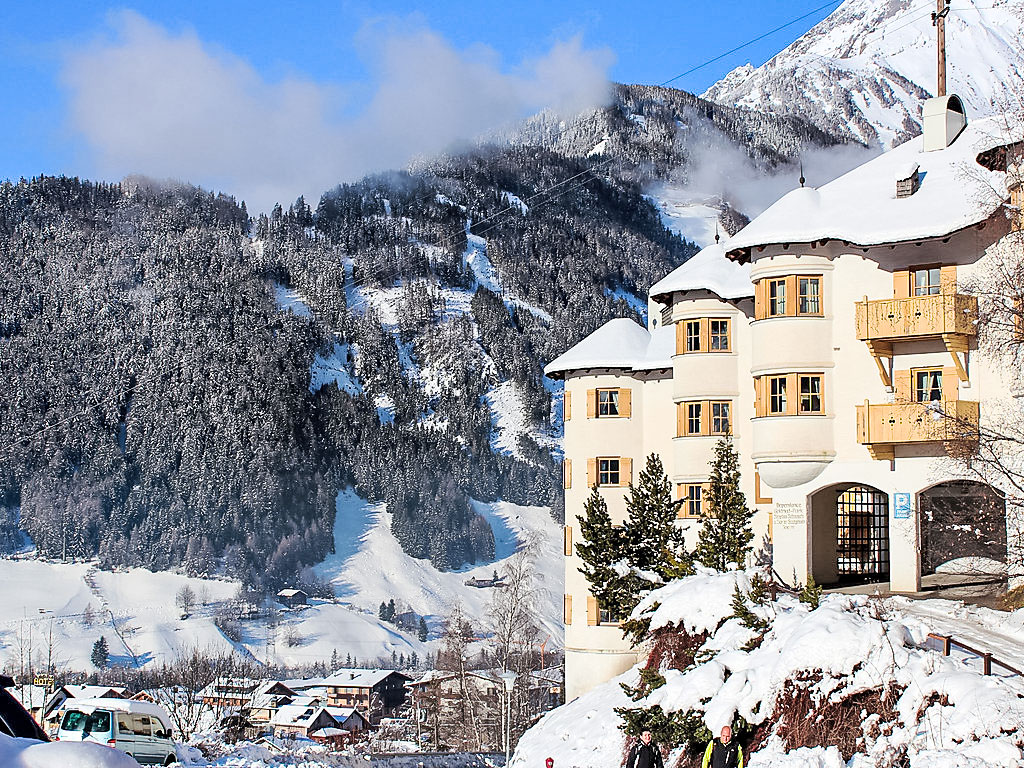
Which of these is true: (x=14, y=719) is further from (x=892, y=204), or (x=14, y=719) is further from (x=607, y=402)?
(x=607, y=402)

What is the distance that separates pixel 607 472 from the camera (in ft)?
167

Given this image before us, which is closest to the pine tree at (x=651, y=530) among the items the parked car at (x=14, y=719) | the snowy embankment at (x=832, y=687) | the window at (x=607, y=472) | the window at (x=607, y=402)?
the snowy embankment at (x=832, y=687)

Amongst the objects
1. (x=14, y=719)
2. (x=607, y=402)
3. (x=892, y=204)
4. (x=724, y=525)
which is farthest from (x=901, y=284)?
(x=14, y=719)

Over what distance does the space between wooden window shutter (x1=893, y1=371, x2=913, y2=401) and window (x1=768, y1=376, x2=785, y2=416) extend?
123 inches

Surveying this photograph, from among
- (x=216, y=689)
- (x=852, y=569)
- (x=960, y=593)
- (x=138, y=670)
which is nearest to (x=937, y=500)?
(x=852, y=569)

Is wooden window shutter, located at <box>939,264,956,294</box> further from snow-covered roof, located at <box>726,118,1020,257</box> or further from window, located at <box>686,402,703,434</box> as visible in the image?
window, located at <box>686,402,703,434</box>

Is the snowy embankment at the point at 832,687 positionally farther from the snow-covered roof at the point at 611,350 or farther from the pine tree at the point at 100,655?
the pine tree at the point at 100,655

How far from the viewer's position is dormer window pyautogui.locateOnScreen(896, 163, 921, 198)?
3778 centimetres

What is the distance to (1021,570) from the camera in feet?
108

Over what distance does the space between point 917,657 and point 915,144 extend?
24.7 m

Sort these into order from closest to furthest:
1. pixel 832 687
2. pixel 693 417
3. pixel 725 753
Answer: pixel 725 753
pixel 832 687
pixel 693 417

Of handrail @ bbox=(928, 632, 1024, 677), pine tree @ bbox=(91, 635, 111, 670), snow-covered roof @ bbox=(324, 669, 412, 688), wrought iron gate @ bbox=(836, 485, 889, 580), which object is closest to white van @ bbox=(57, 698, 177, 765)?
handrail @ bbox=(928, 632, 1024, 677)

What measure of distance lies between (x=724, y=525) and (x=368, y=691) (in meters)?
125

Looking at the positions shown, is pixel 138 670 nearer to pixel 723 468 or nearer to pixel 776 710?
pixel 723 468
